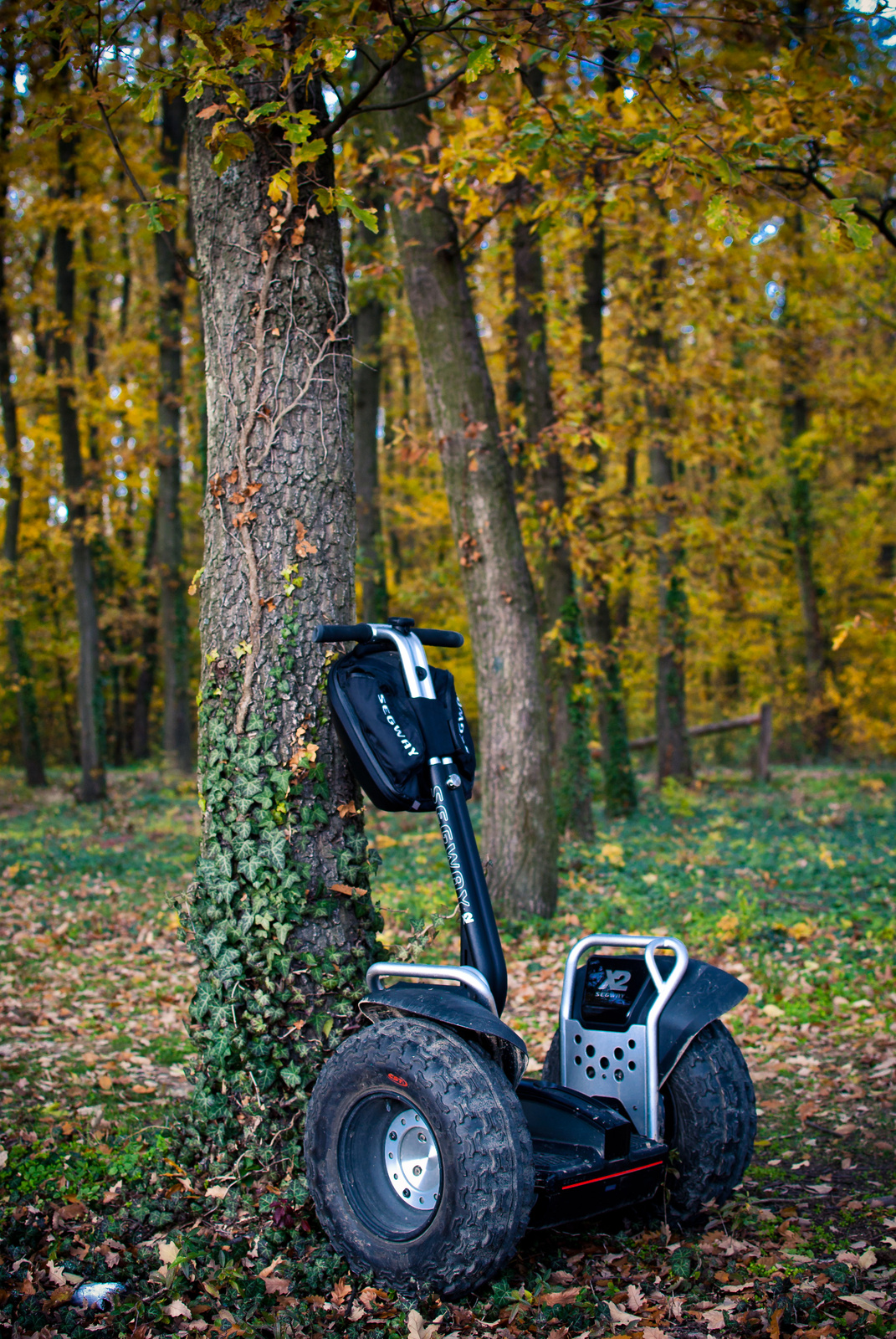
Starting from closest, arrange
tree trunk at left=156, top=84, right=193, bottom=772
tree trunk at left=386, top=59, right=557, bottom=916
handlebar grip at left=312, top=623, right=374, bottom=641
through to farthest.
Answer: handlebar grip at left=312, top=623, right=374, bottom=641 < tree trunk at left=386, top=59, right=557, bottom=916 < tree trunk at left=156, top=84, right=193, bottom=772

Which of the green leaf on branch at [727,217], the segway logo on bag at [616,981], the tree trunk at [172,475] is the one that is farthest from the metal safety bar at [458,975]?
the tree trunk at [172,475]

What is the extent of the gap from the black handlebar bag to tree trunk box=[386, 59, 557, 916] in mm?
4162

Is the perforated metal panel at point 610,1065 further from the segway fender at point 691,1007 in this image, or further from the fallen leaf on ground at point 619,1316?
the fallen leaf on ground at point 619,1316

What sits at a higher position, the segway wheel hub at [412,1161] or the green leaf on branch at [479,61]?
the green leaf on branch at [479,61]

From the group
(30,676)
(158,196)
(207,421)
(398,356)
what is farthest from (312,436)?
(398,356)

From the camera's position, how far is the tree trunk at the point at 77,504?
1459 cm

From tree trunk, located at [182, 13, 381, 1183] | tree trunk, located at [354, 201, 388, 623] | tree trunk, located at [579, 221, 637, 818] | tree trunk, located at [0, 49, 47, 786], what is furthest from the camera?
tree trunk, located at [0, 49, 47, 786]

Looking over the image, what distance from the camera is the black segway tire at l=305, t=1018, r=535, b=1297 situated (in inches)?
106

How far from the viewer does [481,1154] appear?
268 cm

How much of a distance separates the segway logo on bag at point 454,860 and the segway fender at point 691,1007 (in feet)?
2.91

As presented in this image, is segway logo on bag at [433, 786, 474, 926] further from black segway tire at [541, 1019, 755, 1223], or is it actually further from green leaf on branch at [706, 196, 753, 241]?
green leaf on branch at [706, 196, 753, 241]

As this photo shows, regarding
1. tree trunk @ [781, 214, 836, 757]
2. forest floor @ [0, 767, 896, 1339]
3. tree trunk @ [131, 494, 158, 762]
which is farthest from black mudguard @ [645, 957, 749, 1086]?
tree trunk @ [131, 494, 158, 762]

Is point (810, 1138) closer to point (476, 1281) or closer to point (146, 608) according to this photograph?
point (476, 1281)

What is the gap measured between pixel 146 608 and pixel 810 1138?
77.6 ft
